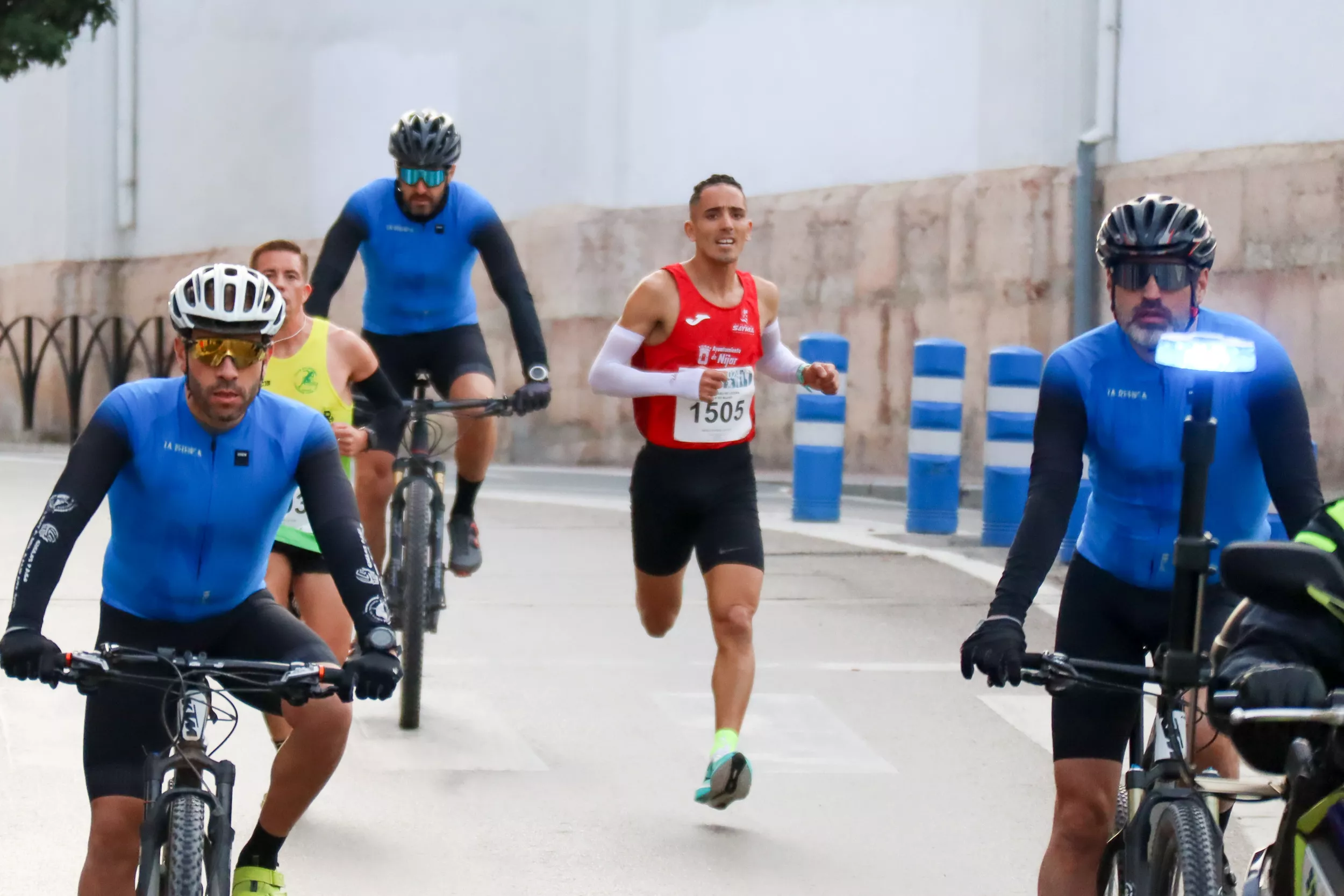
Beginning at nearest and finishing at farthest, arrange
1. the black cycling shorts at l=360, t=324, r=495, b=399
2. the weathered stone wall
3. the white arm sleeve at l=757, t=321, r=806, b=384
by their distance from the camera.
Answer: the white arm sleeve at l=757, t=321, r=806, b=384 < the black cycling shorts at l=360, t=324, r=495, b=399 < the weathered stone wall

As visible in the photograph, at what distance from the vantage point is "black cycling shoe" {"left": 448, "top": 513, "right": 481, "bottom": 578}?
9.51m

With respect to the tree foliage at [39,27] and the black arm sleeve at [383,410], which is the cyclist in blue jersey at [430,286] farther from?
the tree foliage at [39,27]

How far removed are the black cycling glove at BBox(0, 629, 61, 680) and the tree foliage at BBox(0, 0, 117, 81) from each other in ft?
70.6

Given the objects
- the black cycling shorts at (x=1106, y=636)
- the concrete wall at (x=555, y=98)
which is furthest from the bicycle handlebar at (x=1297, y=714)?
the concrete wall at (x=555, y=98)

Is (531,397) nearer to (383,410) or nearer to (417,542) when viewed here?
Result: (383,410)

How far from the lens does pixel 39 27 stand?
80.5ft

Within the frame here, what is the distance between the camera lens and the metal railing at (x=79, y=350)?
26109 mm

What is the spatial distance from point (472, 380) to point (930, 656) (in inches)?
108

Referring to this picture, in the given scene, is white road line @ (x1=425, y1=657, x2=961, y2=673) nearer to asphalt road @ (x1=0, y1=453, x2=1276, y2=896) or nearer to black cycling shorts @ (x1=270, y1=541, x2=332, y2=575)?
asphalt road @ (x1=0, y1=453, x2=1276, y2=896)

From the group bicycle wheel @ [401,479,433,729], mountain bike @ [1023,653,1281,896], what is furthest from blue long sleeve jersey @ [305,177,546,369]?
A: mountain bike @ [1023,653,1281,896]

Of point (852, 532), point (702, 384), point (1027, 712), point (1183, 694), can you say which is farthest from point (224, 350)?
point (852, 532)

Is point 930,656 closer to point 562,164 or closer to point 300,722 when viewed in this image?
point 300,722

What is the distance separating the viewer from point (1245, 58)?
1716 cm

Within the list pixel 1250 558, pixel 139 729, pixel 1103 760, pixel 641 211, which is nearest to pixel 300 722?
pixel 139 729
